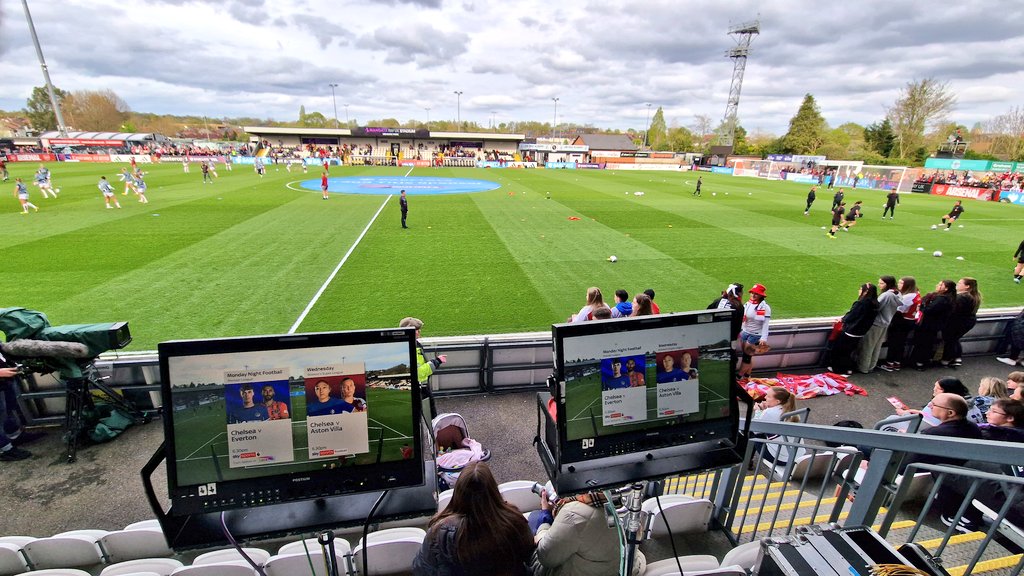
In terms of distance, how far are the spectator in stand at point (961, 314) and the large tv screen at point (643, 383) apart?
817 cm

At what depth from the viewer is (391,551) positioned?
2.97 metres

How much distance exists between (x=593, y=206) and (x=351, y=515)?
24282 mm

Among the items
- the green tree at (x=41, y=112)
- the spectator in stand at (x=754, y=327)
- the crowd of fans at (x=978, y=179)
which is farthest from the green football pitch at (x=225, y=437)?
the green tree at (x=41, y=112)

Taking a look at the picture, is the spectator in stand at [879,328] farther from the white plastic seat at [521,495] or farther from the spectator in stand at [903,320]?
the white plastic seat at [521,495]

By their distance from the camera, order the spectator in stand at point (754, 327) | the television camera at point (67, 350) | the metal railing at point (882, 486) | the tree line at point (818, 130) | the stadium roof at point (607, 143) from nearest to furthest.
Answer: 1. the metal railing at point (882, 486)
2. the television camera at point (67, 350)
3. the spectator in stand at point (754, 327)
4. the tree line at point (818, 130)
5. the stadium roof at point (607, 143)

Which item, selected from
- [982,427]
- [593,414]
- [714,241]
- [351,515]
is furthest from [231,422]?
[714,241]

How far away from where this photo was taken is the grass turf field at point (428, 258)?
9.92m

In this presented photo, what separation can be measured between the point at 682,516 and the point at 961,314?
735 cm

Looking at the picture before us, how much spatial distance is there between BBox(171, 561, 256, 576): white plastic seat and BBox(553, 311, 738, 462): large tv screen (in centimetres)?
216

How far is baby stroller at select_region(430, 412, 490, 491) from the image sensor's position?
4348mm

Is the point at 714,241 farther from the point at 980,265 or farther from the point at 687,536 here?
the point at 687,536

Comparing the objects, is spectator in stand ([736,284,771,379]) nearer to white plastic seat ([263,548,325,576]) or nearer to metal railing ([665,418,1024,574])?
metal railing ([665,418,1024,574])

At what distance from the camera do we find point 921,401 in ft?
22.6

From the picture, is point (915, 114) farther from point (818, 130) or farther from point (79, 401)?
point (79, 401)
